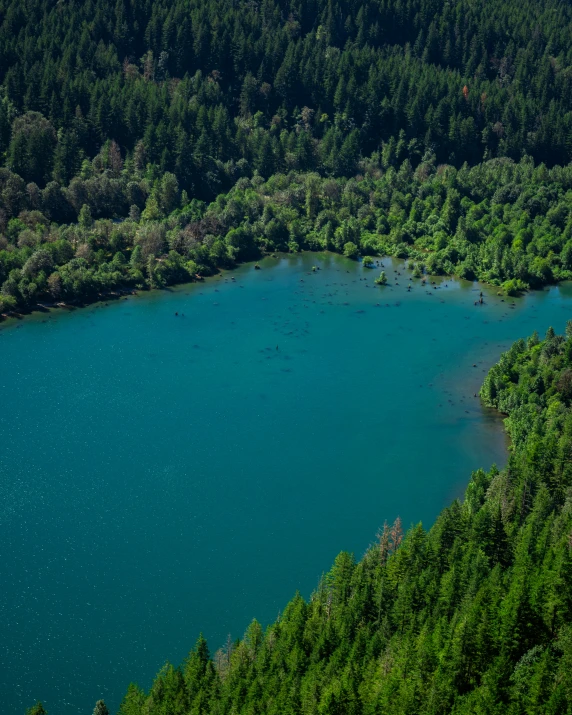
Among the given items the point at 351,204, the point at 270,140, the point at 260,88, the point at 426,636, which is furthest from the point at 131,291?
the point at 426,636

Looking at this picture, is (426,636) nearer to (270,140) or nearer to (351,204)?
(351,204)

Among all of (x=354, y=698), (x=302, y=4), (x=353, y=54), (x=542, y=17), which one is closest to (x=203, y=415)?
(x=354, y=698)

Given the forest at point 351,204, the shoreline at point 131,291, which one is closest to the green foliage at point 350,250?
the forest at point 351,204

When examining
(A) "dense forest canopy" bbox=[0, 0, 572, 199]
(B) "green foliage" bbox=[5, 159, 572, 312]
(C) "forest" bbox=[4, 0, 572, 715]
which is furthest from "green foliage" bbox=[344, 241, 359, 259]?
(A) "dense forest canopy" bbox=[0, 0, 572, 199]

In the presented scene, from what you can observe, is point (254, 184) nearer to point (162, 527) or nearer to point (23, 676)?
point (162, 527)

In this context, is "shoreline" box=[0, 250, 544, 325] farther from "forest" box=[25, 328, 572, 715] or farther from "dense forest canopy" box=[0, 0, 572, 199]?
"forest" box=[25, 328, 572, 715]

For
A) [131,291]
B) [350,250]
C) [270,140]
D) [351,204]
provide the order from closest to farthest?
[131,291], [350,250], [351,204], [270,140]

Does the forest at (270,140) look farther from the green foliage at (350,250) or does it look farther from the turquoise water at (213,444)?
the turquoise water at (213,444)
